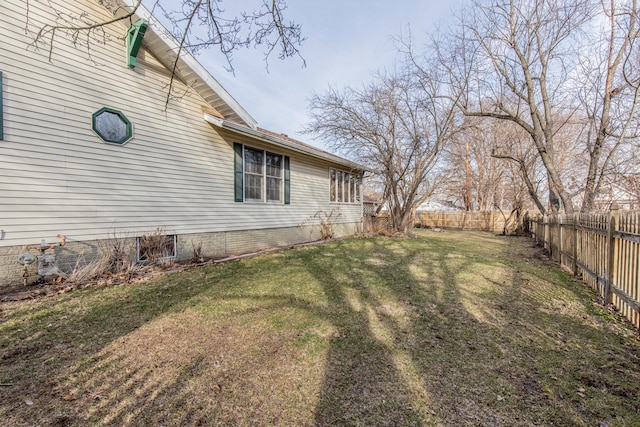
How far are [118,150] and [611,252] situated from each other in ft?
28.3

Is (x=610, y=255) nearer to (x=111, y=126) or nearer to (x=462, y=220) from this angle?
(x=111, y=126)

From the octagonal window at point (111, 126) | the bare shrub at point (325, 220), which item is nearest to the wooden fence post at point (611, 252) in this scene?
the bare shrub at point (325, 220)

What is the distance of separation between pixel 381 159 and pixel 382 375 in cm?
1265

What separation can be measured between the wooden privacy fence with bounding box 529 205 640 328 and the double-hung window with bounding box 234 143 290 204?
7722 millimetres

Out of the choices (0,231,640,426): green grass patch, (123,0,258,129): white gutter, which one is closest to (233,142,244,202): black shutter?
(123,0,258,129): white gutter

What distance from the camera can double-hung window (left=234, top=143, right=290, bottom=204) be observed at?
823cm

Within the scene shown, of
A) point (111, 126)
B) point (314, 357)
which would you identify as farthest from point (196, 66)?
point (314, 357)

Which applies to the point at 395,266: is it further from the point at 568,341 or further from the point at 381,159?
the point at 381,159

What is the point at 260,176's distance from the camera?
29.3 feet

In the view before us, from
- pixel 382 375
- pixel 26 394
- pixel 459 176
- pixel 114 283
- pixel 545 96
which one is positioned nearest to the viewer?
pixel 26 394

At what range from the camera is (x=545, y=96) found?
30.3ft

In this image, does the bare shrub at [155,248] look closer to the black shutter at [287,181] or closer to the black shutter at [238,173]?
the black shutter at [238,173]

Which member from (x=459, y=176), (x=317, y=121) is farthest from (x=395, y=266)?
(x=459, y=176)

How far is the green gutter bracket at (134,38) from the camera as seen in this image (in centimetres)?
559
